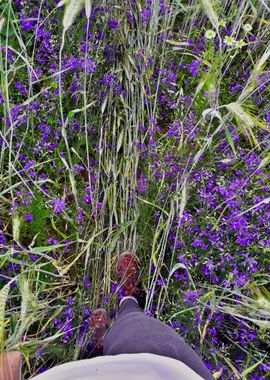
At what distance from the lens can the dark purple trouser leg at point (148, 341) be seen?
46.1 inches

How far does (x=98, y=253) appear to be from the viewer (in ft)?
5.16

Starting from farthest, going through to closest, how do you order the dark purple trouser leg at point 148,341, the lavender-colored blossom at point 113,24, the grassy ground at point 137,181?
the lavender-colored blossom at point 113,24, the grassy ground at point 137,181, the dark purple trouser leg at point 148,341

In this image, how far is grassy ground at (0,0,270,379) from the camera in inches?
56.3

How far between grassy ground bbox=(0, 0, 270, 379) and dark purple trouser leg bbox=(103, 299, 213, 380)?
0.43ft

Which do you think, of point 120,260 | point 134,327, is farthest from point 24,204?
point 134,327

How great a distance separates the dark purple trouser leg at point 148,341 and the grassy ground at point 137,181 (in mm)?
132

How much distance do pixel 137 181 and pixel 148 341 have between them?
62 centimetres

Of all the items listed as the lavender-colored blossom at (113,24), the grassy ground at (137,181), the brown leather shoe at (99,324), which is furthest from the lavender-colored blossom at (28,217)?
the lavender-colored blossom at (113,24)

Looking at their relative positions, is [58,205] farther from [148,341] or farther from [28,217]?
[148,341]

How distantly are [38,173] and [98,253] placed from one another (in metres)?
0.37

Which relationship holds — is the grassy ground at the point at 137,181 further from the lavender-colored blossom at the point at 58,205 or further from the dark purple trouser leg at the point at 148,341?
the dark purple trouser leg at the point at 148,341

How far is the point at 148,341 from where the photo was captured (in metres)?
1.22

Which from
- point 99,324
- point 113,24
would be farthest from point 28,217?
point 113,24

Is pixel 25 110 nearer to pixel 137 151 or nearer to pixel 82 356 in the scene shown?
pixel 137 151
